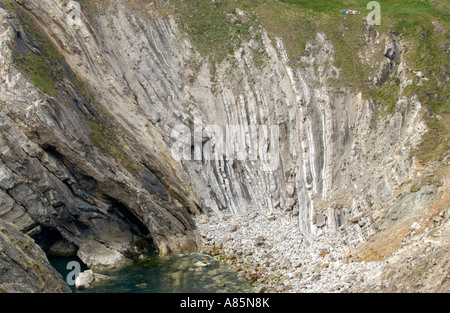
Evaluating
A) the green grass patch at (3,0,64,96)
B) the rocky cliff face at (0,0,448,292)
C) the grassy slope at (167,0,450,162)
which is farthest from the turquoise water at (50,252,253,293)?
the grassy slope at (167,0,450,162)

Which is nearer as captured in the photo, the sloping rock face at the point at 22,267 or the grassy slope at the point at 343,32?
the sloping rock face at the point at 22,267

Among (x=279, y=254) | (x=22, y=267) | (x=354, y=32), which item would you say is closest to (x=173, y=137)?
(x=279, y=254)

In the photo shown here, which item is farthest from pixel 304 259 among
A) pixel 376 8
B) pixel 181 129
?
pixel 376 8

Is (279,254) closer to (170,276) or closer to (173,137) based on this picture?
(170,276)

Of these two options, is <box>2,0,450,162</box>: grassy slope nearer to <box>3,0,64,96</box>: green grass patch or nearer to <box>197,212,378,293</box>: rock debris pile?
<box>3,0,64,96</box>: green grass patch

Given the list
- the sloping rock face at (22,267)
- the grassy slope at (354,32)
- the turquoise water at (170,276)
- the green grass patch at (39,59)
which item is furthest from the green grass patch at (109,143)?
the grassy slope at (354,32)

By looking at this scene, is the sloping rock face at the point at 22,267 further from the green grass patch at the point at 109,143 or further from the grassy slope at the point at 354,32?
the grassy slope at the point at 354,32
